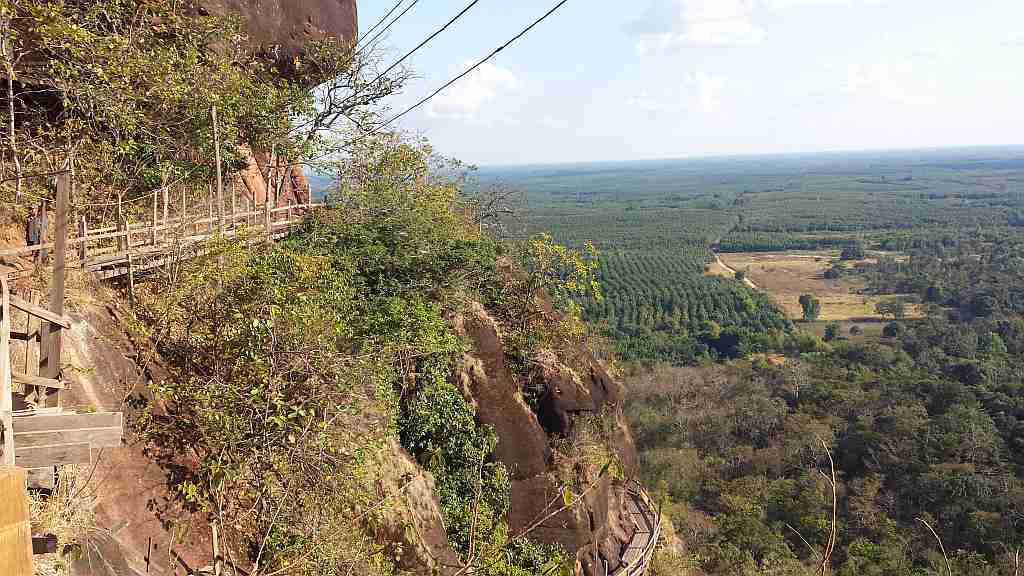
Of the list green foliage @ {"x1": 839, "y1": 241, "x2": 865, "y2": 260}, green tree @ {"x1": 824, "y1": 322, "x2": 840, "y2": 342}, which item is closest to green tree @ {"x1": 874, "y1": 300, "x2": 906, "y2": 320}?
green tree @ {"x1": 824, "y1": 322, "x2": 840, "y2": 342}

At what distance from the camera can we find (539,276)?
544 inches

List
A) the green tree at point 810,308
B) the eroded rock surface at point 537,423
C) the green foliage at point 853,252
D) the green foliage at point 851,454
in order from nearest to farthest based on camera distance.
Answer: the eroded rock surface at point 537,423, the green foliage at point 851,454, the green tree at point 810,308, the green foliage at point 853,252

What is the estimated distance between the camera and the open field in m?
79.4

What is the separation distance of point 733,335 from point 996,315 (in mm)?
27127

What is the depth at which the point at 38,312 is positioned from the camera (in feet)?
16.1

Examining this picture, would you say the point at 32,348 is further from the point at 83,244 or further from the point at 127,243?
the point at 127,243

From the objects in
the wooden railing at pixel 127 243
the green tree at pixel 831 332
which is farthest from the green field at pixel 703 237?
the wooden railing at pixel 127 243

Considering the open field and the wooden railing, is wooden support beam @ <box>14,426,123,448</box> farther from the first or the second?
the open field

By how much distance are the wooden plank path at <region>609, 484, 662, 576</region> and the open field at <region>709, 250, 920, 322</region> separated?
220 feet

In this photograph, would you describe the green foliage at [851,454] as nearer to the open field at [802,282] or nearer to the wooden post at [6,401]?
the wooden post at [6,401]

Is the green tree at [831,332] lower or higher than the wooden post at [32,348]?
lower

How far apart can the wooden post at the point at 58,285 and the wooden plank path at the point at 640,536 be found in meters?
10.2

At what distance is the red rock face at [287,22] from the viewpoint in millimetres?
14325

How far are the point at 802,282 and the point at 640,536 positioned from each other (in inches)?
3590
